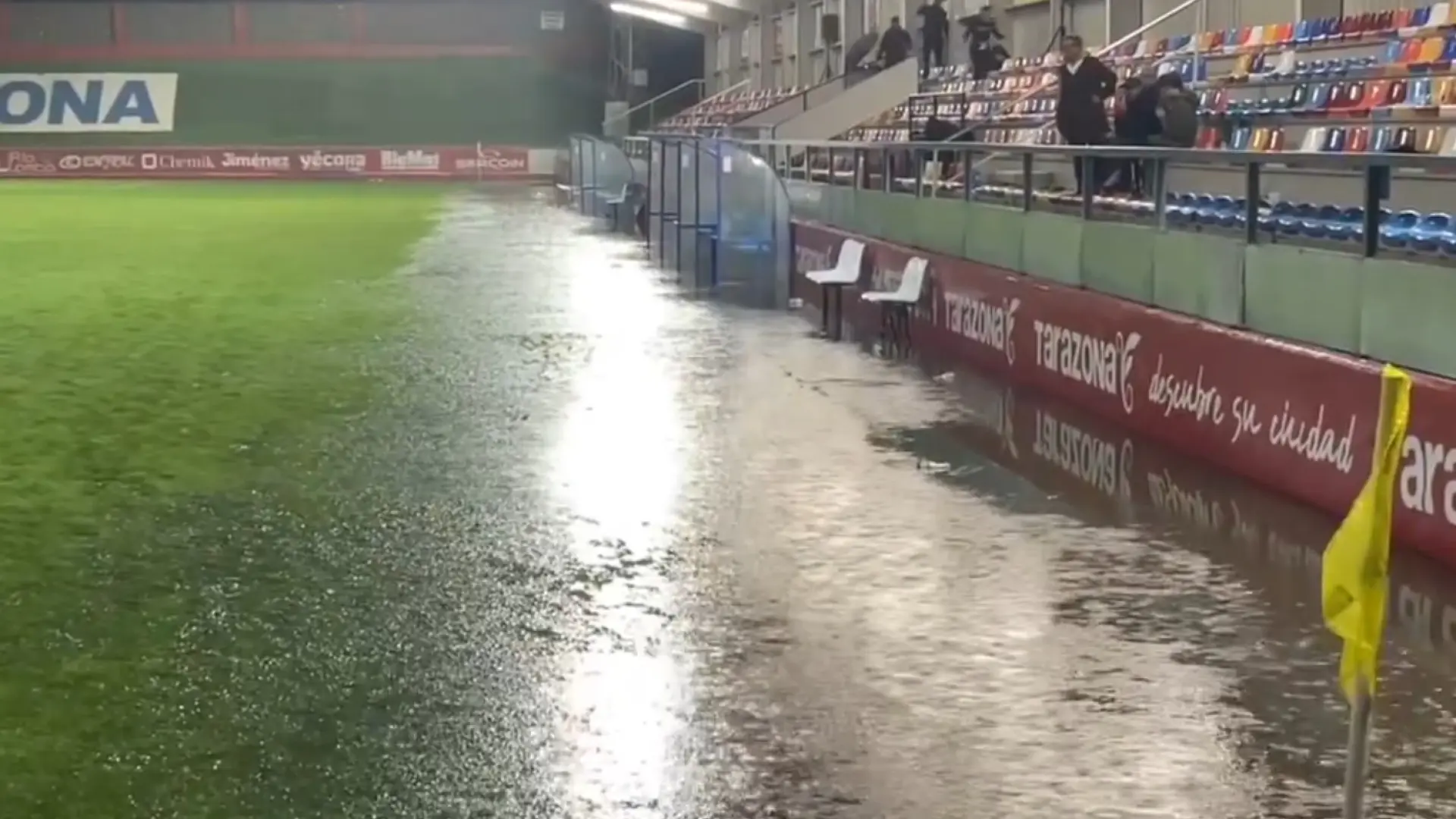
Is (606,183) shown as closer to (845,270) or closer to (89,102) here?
(845,270)

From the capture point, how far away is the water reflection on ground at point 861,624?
5375mm

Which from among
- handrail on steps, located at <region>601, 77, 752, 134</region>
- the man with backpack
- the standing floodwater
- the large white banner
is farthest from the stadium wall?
the standing floodwater

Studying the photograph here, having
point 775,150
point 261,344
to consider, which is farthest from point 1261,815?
point 775,150

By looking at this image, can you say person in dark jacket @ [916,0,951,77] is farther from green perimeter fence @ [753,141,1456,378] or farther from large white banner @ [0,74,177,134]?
large white banner @ [0,74,177,134]

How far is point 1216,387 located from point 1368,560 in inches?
286

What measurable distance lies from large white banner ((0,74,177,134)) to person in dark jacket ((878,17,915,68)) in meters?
32.9

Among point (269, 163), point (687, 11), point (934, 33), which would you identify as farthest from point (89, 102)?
point (934, 33)

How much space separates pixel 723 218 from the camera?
22.4m

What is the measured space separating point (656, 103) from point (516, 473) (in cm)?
5362

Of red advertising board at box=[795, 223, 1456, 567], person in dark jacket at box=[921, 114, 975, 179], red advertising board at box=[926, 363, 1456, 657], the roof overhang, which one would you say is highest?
the roof overhang

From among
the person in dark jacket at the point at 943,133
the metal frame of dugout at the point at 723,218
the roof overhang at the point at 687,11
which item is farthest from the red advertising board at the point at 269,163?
the person in dark jacket at the point at 943,133

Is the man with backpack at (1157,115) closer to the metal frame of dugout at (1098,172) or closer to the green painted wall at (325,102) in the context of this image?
the metal frame of dugout at (1098,172)

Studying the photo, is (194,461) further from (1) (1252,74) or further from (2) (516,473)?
(1) (1252,74)

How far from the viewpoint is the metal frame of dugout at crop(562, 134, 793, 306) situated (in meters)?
21.9
